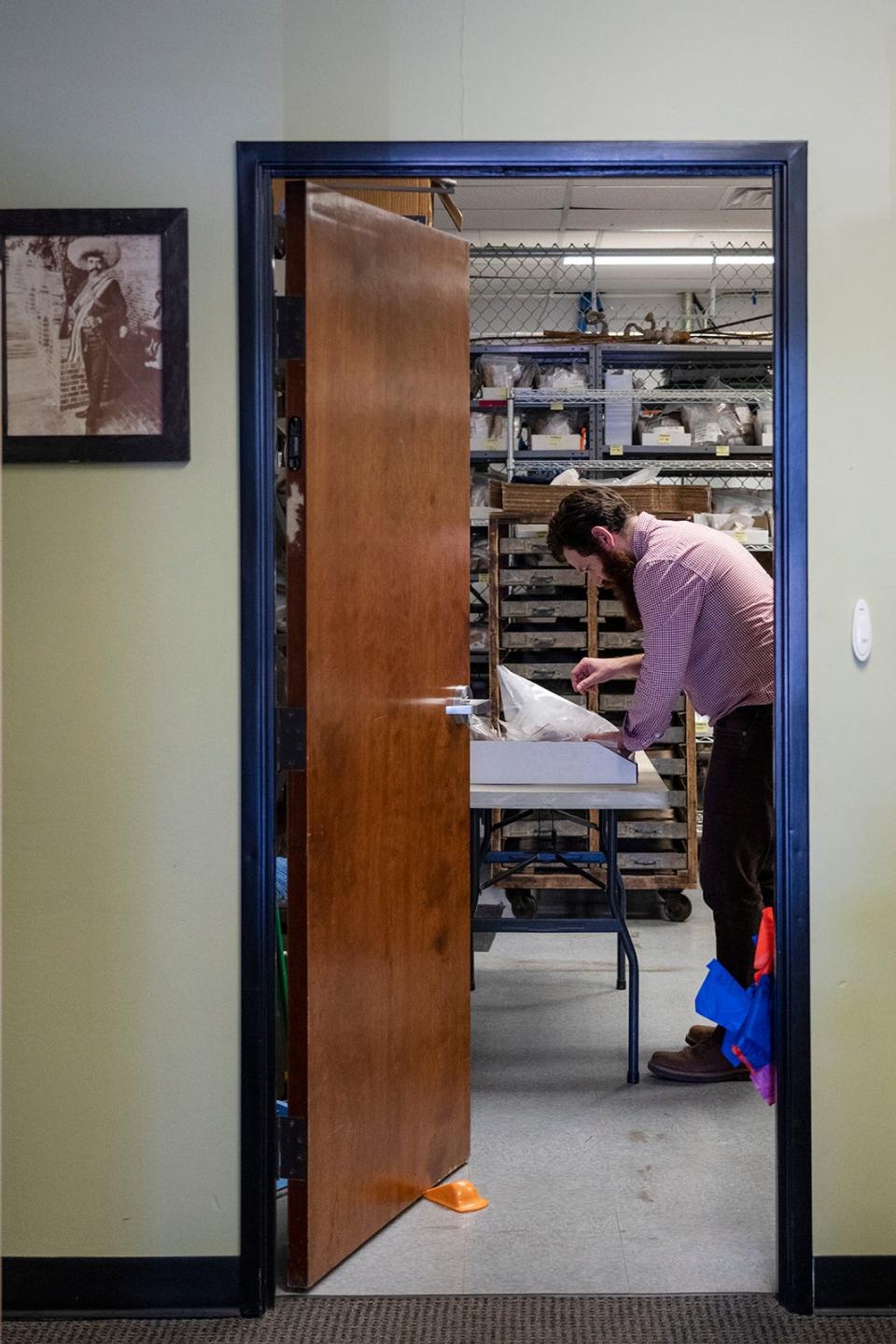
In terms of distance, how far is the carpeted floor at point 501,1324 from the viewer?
81.1 inches

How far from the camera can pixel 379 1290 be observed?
87.6 inches

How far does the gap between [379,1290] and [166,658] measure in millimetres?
1243

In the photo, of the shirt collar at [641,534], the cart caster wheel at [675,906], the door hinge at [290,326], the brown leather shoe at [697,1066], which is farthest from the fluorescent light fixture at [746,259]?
the door hinge at [290,326]

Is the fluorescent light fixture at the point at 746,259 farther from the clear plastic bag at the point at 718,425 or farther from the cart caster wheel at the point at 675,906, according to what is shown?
the cart caster wheel at the point at 675,906

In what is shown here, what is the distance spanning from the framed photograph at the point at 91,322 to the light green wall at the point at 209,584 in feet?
0.16

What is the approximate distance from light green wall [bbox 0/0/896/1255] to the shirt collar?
110 centimetres

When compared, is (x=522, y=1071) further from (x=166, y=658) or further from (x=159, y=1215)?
(x=166, y=658)

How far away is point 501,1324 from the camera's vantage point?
2.11 metres

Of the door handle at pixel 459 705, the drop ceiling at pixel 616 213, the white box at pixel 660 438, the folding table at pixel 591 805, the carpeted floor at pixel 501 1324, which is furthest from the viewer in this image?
the drop ceiling at pixel 616 213

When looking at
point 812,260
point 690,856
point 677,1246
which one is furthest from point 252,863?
point 690,856

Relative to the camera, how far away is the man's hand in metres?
3.49

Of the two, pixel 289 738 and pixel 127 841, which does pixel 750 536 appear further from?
pixel 127 841

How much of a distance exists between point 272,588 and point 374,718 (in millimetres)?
373

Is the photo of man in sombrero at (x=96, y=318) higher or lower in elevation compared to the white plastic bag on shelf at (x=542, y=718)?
higher
